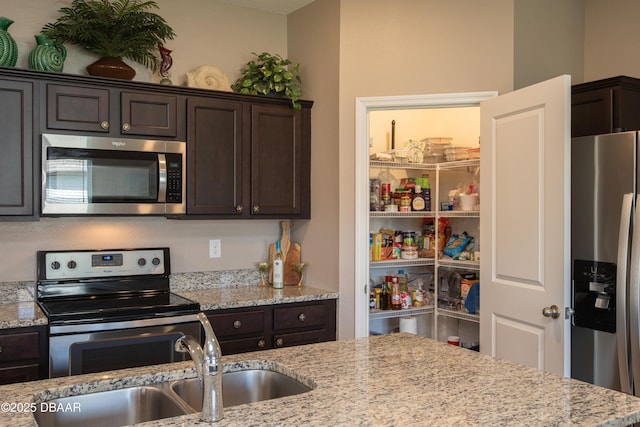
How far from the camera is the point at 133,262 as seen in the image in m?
3.43

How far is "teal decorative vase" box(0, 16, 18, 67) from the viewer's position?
2922 mm

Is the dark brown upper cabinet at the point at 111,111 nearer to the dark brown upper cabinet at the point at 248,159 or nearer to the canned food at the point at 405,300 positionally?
the dark brown upper cabinet at the point at 248,159

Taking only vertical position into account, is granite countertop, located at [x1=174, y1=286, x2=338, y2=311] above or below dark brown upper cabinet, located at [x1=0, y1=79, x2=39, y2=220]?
below

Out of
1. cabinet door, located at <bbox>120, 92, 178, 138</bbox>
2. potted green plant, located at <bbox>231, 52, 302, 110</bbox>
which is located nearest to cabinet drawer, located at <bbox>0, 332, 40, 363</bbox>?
cabinet door, located at <bbox>120, 92, 178, 138</bbox>

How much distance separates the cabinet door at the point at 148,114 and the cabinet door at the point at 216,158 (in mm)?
99

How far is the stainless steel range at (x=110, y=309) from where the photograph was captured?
2705mm

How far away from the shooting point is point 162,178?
3258 mm

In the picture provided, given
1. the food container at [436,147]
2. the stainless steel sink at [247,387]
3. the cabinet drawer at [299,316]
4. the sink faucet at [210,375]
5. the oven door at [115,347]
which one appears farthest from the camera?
the food container at [436,147]

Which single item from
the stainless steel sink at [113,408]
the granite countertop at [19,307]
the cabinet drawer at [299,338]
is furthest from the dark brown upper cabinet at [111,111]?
the stainless steel sink at [113,408]

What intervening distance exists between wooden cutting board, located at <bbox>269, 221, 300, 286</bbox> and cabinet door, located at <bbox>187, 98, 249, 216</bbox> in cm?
50

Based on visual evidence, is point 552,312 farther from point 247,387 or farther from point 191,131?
point 191,131

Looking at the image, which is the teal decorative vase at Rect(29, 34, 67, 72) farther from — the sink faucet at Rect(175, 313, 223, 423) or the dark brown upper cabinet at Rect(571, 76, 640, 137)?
the dark brown upper cabinet at Rect(571, 76, 640, 137)

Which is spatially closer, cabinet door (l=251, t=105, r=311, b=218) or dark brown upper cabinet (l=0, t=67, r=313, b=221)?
dark brown upper cabinet (l=0, t=67, r=313, b=221)

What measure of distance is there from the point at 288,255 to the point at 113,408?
2.29 m
